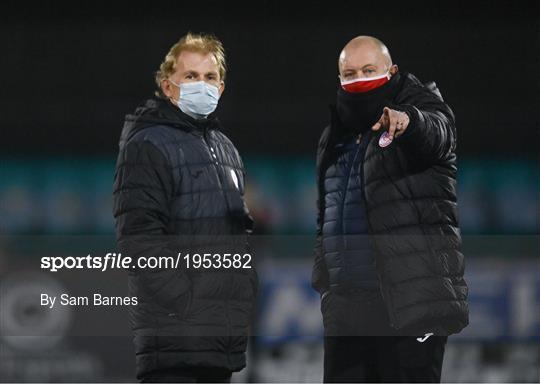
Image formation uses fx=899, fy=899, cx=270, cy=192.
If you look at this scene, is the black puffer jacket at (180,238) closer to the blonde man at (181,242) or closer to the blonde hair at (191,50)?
the blonde man at (181,242)

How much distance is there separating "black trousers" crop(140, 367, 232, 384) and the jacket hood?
0.82m

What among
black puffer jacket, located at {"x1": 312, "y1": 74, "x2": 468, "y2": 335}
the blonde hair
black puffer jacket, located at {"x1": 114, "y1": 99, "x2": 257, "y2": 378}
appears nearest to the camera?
black puffer jacket, located at {"x1": 114, "y1": 99, "x2": 257, "y2": 378}

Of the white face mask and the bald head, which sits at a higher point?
the bald head

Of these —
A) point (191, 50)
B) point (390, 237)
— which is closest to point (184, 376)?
point (390, 237)

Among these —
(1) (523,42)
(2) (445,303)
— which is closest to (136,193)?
(2) (445,303)

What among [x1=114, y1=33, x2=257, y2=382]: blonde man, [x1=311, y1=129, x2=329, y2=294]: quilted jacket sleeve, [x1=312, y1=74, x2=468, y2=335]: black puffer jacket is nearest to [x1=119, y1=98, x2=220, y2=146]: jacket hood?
[x1=114, y1=33, x2=257, y2=382]: blonde man

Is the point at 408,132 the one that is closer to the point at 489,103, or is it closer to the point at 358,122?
the point at 358,122

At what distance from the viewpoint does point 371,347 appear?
128 inches

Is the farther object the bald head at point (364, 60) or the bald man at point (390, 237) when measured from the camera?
the bald head at point (364, 60)

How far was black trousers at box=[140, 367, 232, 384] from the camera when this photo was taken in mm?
3080

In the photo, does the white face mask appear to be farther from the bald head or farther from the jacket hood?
the bald head

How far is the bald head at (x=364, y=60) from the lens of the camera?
3391 mm

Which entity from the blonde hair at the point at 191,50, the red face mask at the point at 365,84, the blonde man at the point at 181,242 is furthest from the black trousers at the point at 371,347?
the blonde hair at the point at 191,50

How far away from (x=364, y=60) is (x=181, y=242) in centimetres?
99
